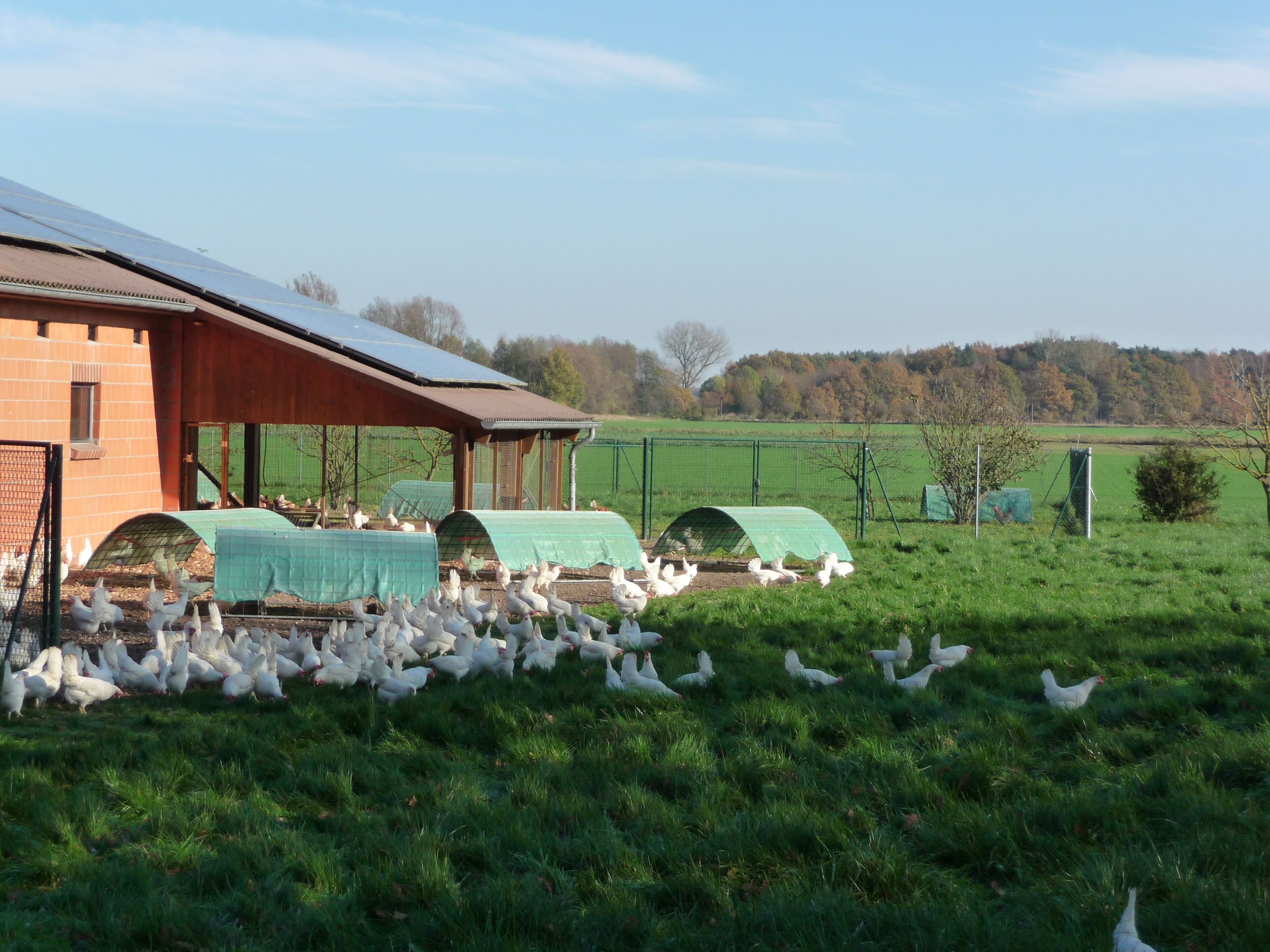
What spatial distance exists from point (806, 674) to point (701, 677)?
772mm

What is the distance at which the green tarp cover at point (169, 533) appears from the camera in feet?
40.7

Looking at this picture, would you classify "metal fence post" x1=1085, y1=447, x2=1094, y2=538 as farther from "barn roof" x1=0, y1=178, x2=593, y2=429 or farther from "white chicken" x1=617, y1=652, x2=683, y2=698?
"white chicken" x1=617, y1=652, x2=683, y2=698

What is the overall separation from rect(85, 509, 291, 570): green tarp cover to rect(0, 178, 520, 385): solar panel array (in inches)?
155

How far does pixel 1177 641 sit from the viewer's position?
32.5ft

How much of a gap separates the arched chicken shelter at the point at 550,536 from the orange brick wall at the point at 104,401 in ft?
15.8

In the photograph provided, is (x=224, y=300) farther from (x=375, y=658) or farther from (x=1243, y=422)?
(x=1243, y=422)

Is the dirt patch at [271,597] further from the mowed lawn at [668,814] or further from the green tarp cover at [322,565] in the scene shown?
the mowed lawn at [668,814]

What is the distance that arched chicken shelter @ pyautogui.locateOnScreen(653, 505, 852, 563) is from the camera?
15.3 metres

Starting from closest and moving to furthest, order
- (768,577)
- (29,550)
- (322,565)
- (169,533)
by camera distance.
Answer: (29,550)
(322,565)
(169,533)
(768,577)

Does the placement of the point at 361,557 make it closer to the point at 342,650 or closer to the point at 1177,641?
the point at 342,650

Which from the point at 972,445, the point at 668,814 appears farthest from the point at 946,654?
the point at 972,445

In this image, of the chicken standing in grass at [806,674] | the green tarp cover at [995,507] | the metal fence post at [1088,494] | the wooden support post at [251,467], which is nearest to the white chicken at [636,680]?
the chicken standing in grass at [806,674]

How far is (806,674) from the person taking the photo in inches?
333

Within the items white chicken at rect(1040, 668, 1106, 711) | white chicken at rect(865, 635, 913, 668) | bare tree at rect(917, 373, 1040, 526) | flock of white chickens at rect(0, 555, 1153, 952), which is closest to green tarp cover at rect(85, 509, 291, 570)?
flock of white chickens at rect(0, 555, 1153, 952)
